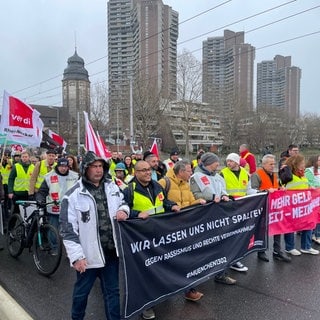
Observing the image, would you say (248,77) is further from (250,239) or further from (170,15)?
(250,239)

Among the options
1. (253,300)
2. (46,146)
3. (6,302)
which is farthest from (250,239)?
(46,146)

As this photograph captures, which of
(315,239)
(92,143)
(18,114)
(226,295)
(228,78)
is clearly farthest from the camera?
(228,78)

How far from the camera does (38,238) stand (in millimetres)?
5539

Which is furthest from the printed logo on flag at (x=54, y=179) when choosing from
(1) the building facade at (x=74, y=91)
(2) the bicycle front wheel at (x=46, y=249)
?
(1) the building facade at (x=74, y=91)

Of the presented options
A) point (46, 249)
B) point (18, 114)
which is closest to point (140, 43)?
point (18, 114)

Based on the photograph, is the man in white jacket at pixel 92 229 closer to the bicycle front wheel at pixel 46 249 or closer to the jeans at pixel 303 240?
the bicycle front wheel at pixel 46 249

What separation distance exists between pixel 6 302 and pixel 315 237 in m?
5.45

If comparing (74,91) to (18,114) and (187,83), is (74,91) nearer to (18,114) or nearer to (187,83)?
(187,83)

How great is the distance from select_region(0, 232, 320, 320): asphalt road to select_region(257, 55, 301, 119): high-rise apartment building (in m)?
46.0

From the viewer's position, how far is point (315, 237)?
6957 mm

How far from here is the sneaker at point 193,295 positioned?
443 centimetres

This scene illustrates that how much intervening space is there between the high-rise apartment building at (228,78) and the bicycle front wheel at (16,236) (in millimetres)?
25989

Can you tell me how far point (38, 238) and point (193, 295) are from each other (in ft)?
8.28

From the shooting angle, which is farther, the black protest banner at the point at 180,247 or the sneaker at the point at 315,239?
the sneaker at the point at 315,239
